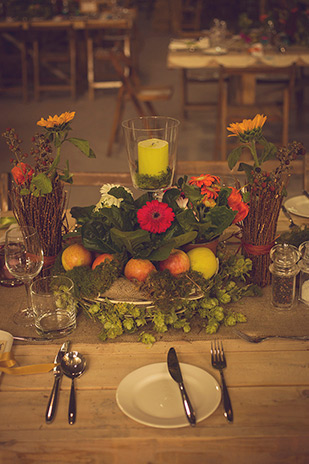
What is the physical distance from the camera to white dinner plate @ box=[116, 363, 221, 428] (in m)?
0.97

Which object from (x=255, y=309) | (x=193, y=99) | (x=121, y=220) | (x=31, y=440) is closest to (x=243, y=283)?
(x=255, y=309)

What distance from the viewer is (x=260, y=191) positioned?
130 cm

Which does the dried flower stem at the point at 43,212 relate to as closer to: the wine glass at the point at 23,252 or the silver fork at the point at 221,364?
the wine glass at the point at 23,252

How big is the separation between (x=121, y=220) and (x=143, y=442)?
1.63 feet

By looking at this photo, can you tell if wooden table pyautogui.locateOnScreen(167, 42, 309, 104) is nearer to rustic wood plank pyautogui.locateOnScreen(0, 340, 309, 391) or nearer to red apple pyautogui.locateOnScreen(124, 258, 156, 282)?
red apple pyautogui.locateOnScreen(124, 258, 156, 282)

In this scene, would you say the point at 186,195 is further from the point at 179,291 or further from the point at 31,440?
the point at 31,440

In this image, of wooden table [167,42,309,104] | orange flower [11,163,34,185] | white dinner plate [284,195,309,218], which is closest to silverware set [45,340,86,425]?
orange flower [11,163,34,185]

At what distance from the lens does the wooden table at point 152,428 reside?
3.07 feet

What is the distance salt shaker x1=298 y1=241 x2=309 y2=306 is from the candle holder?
0.36 metres

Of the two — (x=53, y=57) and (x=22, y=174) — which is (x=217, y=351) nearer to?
(x=22, y=174)

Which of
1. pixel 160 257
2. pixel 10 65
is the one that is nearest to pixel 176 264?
pixel 160 257

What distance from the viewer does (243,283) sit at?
139 centimetres

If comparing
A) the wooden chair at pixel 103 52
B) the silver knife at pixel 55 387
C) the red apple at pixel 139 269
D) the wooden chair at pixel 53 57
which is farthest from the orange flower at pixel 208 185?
the wooden chair at pixel 53 57

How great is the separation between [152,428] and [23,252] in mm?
497
